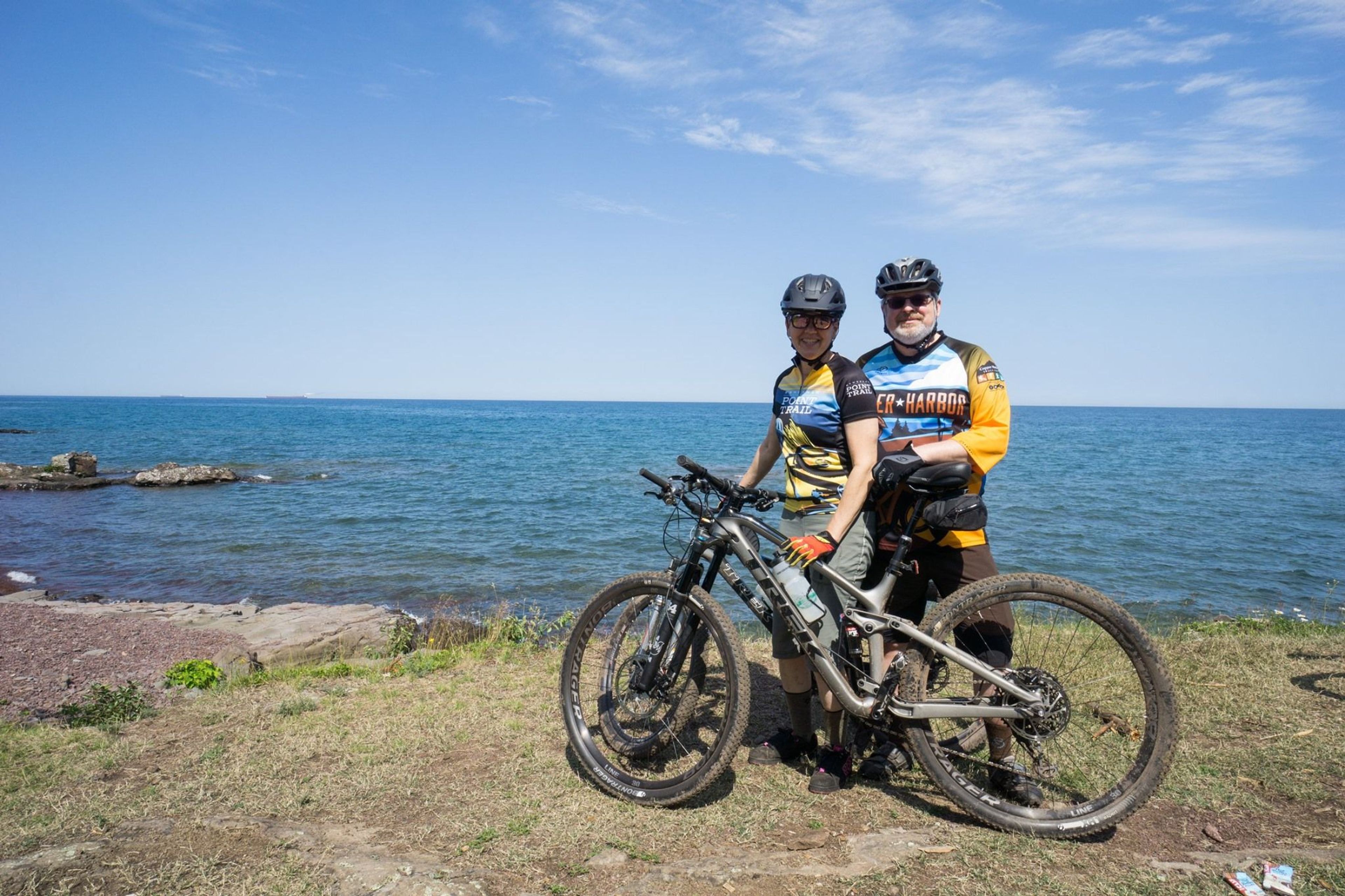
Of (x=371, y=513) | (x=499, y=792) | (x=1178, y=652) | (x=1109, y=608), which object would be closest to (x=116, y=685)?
(x=499, y=792)

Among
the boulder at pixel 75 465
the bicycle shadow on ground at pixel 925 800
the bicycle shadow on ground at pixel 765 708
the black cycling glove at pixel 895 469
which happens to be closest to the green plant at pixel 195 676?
the bicycle shadow on ground at pixel 765 708

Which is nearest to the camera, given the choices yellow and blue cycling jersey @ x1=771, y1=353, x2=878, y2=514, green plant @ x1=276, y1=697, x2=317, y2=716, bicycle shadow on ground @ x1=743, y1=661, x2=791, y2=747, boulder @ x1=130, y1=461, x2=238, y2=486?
yellow and blue cycling jersey @ x1=771, y1=353, x2=878, y2=514

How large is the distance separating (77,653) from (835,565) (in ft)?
33.4

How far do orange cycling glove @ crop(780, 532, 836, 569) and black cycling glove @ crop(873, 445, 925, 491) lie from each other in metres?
0.40

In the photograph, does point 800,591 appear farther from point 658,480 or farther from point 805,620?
point 658,480

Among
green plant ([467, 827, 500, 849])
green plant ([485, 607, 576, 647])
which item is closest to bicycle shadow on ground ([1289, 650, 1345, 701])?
green plant ([467, 827, 500, 849])

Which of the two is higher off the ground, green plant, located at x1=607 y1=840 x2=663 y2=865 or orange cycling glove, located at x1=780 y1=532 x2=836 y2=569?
orange cycling glove, located at x1=780 y1=532 x2=836 y2=569

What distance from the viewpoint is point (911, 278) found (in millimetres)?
4254

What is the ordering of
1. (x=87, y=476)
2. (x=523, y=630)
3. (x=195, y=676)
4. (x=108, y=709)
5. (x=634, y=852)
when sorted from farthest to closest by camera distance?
(x=87, y=476), (x=523, y=630), (x=195, y=676), (x=108, y=709), (x=634, y=852)

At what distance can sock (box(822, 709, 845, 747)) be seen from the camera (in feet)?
14.5

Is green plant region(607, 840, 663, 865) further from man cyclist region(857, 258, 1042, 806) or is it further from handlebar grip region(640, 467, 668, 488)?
handlebar grip region(640, 467, 668, 488)

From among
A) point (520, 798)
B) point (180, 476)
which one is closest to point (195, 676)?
point (520, 798)

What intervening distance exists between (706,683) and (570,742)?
2.84 ft

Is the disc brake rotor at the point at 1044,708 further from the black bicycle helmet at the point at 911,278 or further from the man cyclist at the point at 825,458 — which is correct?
the black bicycle helmet at the point at 911,278
